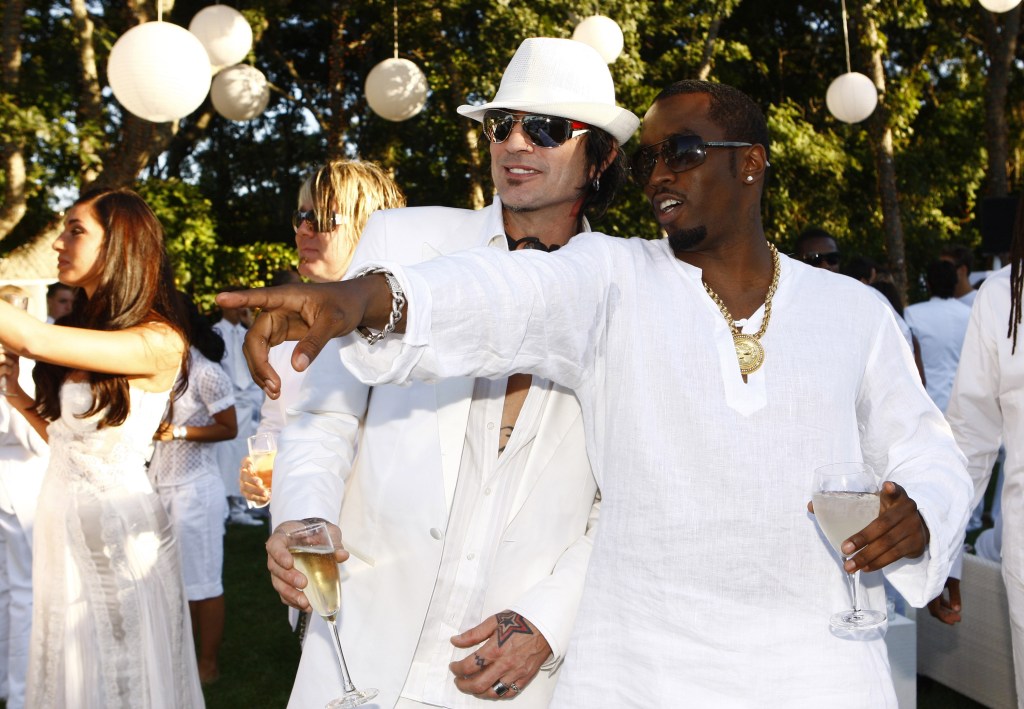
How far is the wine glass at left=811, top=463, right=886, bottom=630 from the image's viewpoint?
6.69 ft

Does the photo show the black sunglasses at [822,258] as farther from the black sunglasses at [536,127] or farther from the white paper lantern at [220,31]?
the white paper lantern at [220,31]

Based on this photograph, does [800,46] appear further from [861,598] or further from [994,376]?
[861,598]

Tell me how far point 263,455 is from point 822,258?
475cm

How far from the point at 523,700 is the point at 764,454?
2.82 feet

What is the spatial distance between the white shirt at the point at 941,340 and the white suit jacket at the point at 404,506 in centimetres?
747

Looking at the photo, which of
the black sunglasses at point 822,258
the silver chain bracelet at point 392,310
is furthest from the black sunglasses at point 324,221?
the black sunglasses at point 822,258

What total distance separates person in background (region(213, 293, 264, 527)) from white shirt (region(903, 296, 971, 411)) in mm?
6512

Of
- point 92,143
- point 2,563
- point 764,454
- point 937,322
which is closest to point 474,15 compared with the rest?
point 92,143

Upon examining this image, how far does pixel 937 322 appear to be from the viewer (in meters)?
9.30

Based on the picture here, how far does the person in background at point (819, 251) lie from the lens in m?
7.38

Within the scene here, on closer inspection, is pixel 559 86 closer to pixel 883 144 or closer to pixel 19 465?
pixel 19 465

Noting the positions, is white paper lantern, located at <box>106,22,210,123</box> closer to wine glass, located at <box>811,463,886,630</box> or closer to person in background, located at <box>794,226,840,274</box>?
person in background, located at <box>794,226,840,274</box>

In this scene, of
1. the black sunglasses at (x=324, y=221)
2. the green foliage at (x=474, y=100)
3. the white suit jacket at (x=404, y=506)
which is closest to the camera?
the white suit jacket at (x=404, y=506)

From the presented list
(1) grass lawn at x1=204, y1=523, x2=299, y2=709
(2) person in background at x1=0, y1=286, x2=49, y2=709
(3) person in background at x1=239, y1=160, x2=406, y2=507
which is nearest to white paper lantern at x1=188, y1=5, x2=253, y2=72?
(1) grass lawn at x1=204, y1=523, x2=299, y2=709
